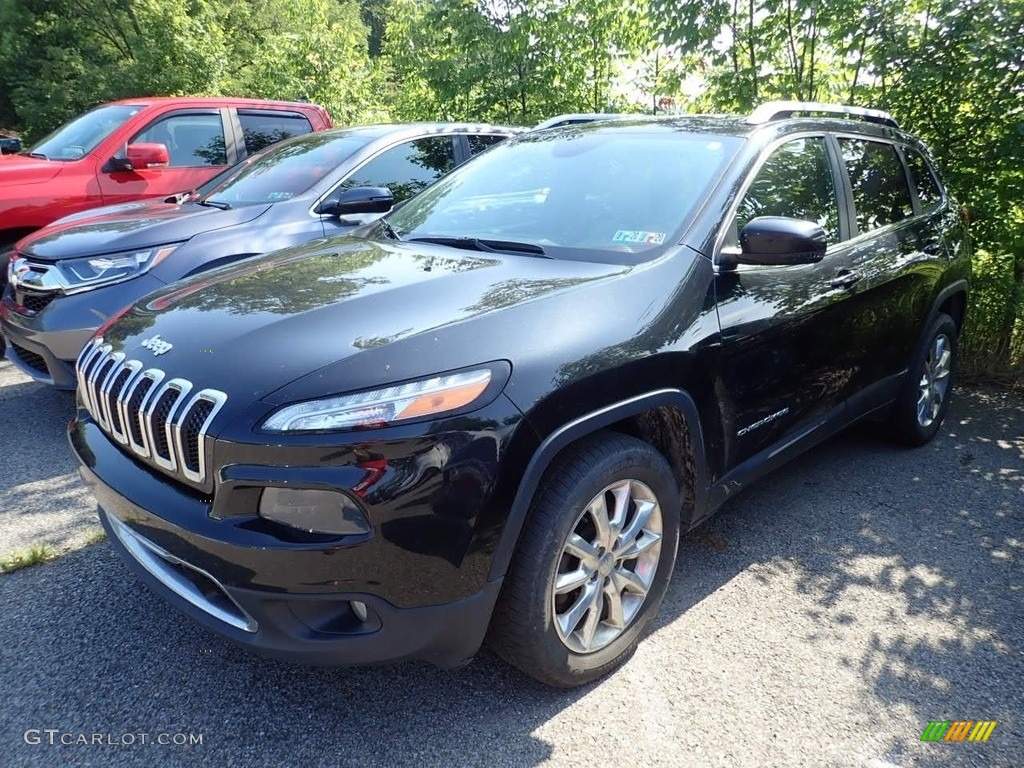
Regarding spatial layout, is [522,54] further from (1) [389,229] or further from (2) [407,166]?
(1) [389,229]

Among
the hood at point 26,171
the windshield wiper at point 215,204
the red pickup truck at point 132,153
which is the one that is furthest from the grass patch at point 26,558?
the hood at point 26,171

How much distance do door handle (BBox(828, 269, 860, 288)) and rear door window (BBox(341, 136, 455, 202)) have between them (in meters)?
2.91

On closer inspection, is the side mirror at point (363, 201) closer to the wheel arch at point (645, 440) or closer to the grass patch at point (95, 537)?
the grass patch at point (95, 537)

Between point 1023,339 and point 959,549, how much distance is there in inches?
131

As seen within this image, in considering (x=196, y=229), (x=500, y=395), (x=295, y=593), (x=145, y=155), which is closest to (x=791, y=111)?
(x=500, y=395)

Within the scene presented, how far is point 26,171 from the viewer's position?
5.75m

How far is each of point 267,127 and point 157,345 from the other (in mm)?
5468

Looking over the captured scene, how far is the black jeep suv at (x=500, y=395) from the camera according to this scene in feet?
5.97

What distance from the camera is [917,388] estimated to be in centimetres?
401

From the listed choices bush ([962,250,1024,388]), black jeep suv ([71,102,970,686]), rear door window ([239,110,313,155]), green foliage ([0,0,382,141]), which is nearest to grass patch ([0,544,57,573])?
black jeep suv ([71,102,970,686])

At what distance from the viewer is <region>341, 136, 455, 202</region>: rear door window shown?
505cm

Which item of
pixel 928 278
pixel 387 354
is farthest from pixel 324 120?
pixel 387 354

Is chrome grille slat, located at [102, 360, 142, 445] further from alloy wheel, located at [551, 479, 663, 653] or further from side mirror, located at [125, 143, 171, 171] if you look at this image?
side mirror, located at [125, 143, 171, 171]

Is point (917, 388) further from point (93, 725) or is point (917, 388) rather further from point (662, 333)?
point (93, 725)
